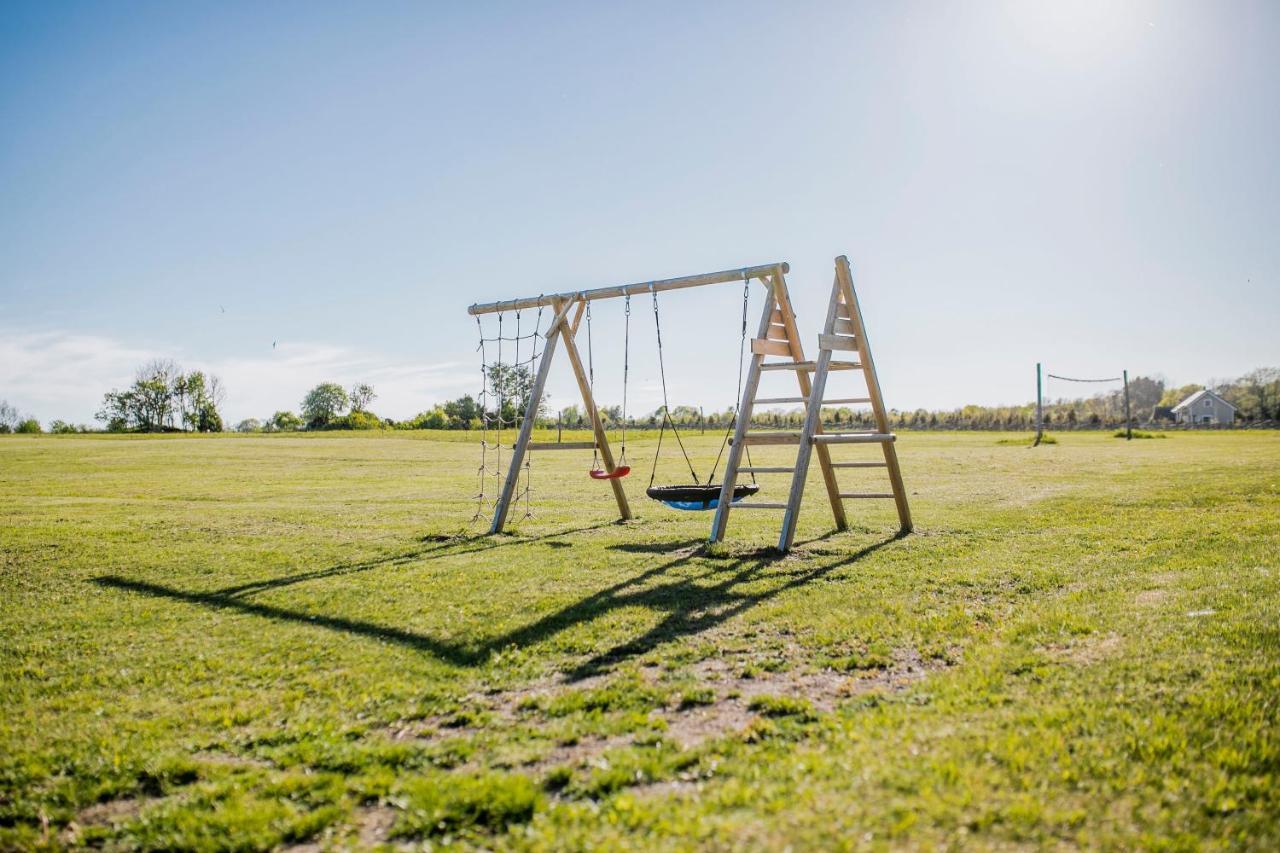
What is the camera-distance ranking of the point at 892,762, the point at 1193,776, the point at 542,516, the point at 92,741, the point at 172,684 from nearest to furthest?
the point at 1193,776
the point at 892,762
the point at 92,741
the point at 172,684
the point at 542,516

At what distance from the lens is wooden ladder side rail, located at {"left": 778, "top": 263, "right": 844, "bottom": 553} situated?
949 centimetres

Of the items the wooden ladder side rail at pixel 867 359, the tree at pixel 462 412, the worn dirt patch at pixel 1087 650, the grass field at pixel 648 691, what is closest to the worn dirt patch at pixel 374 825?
the grass field at pixel 648 691

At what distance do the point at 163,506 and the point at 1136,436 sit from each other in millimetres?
48052

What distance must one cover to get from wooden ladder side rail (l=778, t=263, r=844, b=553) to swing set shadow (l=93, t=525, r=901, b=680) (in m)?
0.42

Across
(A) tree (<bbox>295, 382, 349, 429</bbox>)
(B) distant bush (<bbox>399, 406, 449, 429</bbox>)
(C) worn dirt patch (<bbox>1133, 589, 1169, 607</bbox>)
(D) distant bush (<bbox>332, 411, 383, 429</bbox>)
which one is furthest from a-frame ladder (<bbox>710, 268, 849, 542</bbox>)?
(A) tree (<bbox>295, 382, 349, 429</bbox>)

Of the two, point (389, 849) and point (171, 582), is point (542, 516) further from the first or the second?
point (389, 849)

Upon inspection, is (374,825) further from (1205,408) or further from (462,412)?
(1205,408)

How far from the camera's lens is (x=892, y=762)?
3.55m

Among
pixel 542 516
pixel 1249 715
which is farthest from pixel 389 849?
pixel 542 516

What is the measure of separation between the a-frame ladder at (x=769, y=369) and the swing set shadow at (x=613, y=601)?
0.81 metres

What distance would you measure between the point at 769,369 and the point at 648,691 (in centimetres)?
619

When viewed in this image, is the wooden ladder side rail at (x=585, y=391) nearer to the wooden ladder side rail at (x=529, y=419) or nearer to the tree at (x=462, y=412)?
the wooden ladder side rail at (x=529, y=419)

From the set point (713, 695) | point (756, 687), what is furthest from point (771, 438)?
point (713, 695)

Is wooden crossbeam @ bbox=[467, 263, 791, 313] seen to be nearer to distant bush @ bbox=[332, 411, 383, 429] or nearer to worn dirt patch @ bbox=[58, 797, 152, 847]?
worn dirt patch @ bbox=[58, 797, 152, 847]
